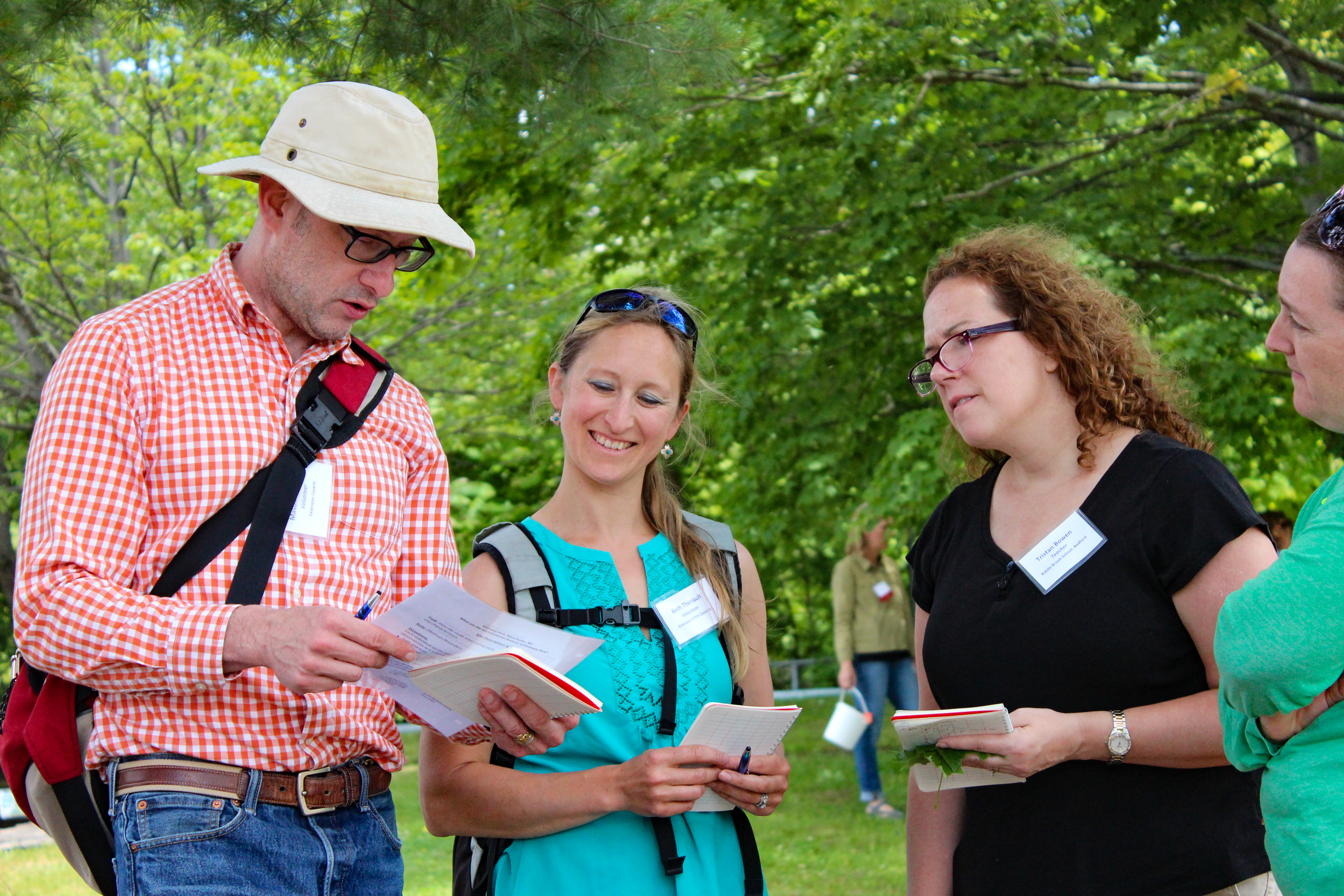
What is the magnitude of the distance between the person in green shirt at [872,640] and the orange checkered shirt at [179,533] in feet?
22.6

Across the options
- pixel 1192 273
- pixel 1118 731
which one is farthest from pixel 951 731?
pixel 1192 273

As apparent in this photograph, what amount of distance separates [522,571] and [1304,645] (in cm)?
140

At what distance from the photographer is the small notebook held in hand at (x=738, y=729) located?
2.12 metres

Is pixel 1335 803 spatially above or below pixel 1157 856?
above

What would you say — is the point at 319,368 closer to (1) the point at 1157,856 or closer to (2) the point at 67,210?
(1) the point at 1157,856

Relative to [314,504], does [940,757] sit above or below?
below

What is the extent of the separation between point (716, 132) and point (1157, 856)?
6629 millimetres

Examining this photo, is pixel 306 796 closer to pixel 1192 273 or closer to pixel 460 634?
pixel 460 634

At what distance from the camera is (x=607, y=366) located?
2568 millimetres

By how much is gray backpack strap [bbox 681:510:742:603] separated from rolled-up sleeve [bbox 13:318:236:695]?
3.58 feet

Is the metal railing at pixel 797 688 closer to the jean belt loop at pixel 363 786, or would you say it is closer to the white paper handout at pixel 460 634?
the jean belt loop at pixel 363 786

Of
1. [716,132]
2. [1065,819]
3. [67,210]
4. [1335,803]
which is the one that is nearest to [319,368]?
[1065,819]

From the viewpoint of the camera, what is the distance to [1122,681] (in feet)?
7.12

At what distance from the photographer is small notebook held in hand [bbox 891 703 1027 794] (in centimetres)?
200
